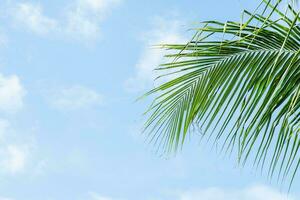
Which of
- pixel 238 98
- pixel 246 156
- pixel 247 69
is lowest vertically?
pixel 246 156

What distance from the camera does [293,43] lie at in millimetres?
2273

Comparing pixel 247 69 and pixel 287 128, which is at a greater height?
pixel 247 69

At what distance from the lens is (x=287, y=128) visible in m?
2.21

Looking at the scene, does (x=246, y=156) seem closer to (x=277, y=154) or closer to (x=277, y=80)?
(x=277, y=154)

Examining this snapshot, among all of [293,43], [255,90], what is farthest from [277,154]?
[293,43]

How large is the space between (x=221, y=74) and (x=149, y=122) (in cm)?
38

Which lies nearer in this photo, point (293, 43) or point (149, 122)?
point (293, 43)

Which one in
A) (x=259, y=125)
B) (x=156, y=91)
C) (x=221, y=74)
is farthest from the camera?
(x=156, y=91)

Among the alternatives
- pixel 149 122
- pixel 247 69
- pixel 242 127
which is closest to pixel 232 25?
pixel 247 69

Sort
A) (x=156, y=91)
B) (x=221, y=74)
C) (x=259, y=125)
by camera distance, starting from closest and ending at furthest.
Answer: (x=259, y=125)
(x=221, y=74)
(x=156, y=91)

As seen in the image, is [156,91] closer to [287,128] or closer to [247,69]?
[247,69]

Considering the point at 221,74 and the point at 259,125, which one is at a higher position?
the point at 221,74

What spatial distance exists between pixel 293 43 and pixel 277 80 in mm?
181

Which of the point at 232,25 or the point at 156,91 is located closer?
the point at 232,25
